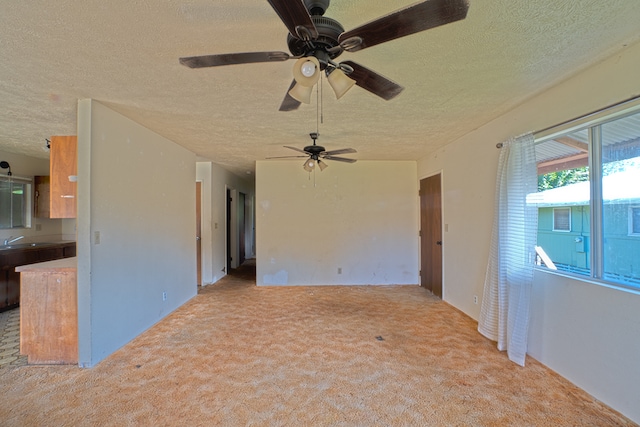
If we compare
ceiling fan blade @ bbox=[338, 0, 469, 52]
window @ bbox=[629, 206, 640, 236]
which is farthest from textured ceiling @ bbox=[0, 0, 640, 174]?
window @ bbox=[629, 206, 640, 236]

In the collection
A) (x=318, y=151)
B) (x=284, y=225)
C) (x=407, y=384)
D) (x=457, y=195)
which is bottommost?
(x=407, y=384)

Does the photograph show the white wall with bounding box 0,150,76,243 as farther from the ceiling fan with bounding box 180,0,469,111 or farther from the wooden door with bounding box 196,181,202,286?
the ceiling fan with bounding box 180,0,469,111

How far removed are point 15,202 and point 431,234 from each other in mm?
6685

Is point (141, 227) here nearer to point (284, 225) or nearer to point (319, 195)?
point (284, 225)

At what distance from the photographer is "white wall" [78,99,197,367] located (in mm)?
2465

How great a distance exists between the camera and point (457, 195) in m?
3.87

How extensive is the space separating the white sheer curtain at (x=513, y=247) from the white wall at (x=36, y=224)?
5.79 metres

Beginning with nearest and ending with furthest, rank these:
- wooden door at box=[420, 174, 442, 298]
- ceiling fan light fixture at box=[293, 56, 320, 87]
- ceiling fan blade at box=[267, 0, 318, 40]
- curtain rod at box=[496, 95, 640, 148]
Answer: ceiling fan blade at box=[267, 0, 318, 40], ceiling fan light fixture at box=[293, 56, 320, 87], curtain rod at box=[496, 95, 640, 148], wooden door at box=[420, 174, 442, 298]

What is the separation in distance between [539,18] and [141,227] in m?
3.77

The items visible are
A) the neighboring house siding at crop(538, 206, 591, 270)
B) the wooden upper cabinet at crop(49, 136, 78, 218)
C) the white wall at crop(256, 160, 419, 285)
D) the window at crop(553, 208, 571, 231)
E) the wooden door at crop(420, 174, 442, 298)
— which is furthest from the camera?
the white wall at crop(256, 160, 419, 285)

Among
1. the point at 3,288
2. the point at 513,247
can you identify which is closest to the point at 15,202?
the point at 3,288

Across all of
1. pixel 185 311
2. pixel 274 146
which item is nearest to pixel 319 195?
pixel 274 146

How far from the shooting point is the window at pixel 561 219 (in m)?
2.31

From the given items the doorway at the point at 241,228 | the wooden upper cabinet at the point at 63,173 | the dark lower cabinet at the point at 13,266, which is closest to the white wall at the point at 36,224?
the dark lower cabinet at the point at 13,266
